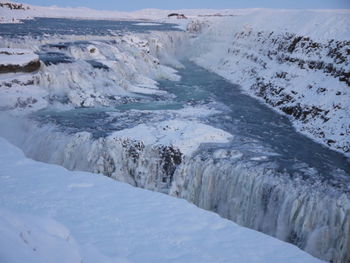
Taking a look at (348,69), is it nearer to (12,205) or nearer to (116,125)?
(116,125)

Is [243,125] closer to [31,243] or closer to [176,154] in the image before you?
[176,154]

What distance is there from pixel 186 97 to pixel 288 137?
8080 millimetres

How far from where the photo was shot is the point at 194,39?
5044 cm

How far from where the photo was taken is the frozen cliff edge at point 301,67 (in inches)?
→ 688

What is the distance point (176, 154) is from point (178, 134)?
1.64 meters

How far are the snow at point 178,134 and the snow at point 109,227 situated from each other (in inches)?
142

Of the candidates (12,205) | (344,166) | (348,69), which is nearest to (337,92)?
(348,69)

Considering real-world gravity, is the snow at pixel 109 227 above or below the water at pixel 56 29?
below

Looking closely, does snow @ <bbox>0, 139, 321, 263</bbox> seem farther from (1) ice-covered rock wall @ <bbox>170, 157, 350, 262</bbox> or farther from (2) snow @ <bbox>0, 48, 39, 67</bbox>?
(2) snow @ <bbox>0, 48, 39, 67</bbox>

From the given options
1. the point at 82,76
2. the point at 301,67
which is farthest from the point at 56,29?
the point at 301,67

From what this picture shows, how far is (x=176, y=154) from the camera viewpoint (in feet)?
44.4

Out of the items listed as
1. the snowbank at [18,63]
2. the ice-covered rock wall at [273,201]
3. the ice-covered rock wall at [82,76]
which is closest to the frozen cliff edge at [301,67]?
the ice-covered rock wall at [273,201]

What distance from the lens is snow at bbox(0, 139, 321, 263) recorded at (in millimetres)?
6234

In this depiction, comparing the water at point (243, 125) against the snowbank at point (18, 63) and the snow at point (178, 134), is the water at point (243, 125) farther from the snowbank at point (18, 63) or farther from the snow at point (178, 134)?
the snowbank at point (18, 63)
